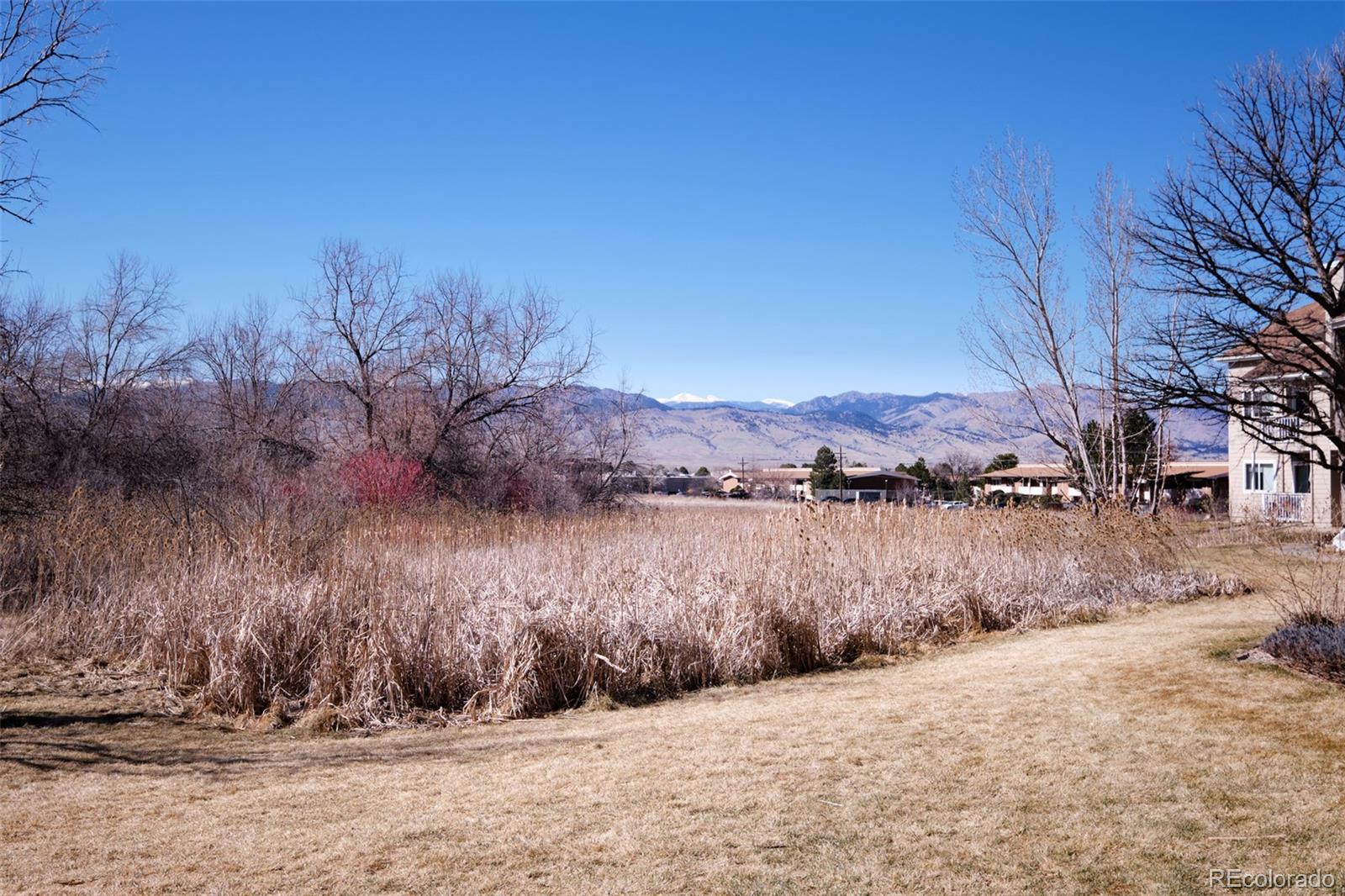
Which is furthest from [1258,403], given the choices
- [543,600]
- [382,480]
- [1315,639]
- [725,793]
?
[382,480]

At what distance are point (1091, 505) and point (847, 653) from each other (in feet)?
25.2

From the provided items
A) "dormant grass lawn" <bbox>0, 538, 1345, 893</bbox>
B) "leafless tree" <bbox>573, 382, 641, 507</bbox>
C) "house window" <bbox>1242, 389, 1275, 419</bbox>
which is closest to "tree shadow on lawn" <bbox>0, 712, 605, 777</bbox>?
"dormant grass lawn" <bbox>0, 538, 1345, 893</bbox>

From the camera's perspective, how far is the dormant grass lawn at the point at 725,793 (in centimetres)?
443

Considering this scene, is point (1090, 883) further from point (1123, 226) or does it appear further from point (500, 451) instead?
Answer: point (500, 451)

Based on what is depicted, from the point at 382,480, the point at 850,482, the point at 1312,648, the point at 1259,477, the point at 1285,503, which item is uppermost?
the point at 850,482

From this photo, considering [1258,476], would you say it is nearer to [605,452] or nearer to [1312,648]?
[605,452]

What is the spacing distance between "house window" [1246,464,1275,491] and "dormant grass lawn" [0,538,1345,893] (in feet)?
95.1

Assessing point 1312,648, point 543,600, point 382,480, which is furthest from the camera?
point 382,480

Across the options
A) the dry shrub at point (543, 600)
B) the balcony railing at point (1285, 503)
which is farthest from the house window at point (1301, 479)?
the dry shrub at point (543, 600)

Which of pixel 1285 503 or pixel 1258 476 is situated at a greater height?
pixel 1258 476

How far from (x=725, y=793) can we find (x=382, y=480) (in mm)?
18785

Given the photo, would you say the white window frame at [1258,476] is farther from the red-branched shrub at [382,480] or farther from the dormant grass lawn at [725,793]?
the dormant grass lawn at [725,793]

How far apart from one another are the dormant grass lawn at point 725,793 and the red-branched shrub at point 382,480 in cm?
1379

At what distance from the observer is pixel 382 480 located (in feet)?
75.0
